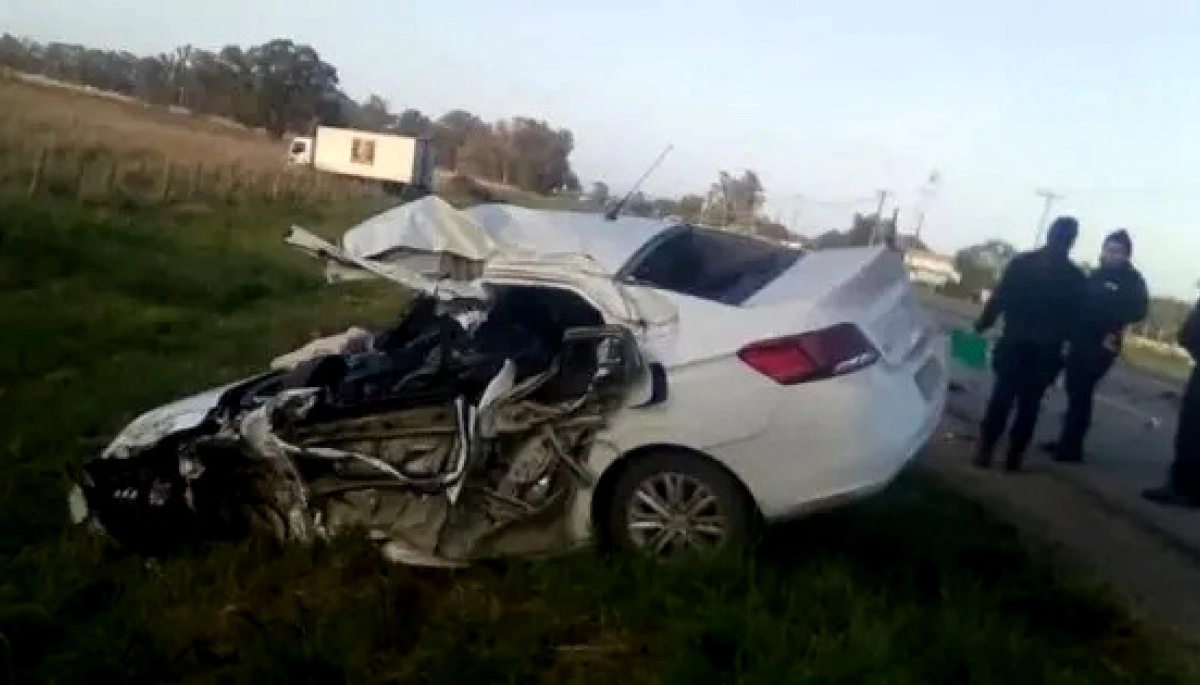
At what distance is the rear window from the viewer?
5.49 metres

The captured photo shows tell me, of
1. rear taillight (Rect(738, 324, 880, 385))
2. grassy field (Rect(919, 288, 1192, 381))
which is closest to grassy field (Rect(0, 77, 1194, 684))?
rear taillight (Rect(738, 324, 880, 385))

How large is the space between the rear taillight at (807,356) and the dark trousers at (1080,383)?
14.6 feet

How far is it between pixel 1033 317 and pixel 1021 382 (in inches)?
15.7

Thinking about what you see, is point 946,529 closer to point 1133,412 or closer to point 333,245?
point 333,245

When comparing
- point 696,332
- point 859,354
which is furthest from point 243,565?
point 859,354

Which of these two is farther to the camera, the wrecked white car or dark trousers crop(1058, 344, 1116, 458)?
dark trousers crop(1058, 344, 1116, 458)

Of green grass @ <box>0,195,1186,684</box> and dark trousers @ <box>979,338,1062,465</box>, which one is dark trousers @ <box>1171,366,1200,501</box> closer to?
dark trousers @ <box>979,338,1062,465</box>

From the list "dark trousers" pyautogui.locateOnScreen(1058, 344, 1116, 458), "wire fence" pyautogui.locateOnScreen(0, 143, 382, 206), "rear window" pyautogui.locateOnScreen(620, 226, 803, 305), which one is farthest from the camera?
"wire fence" pyautogui.locateOnScreen(0, 143, 382, 206)

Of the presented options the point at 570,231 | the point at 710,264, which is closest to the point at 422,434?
the point at 570,231

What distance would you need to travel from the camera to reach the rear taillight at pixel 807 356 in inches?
199

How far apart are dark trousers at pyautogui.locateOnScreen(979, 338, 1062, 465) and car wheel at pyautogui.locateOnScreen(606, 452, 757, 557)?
3910 millimetres

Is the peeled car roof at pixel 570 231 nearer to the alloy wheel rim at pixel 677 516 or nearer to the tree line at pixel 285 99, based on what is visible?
the alloy wheel rim at pixel 677 516

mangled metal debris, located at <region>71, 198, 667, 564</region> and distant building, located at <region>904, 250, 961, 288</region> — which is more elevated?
mangled metal debris, located at <region>71, 198, 667, 564</region>

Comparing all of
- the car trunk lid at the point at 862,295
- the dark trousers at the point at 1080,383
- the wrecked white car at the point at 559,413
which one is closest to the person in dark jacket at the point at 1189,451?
the dark trousers at the point at 1080,383
